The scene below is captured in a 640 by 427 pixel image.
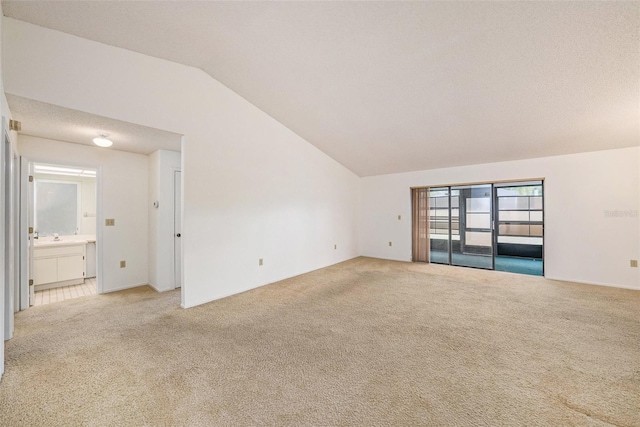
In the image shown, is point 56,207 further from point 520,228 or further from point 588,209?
point 520,228

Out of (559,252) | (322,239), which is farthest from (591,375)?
(322,239)

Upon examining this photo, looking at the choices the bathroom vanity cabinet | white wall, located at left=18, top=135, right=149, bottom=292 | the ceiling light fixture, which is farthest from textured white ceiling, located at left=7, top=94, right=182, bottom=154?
the bathroom vanity cabinet

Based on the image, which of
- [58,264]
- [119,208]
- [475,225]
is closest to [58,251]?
[58,264]

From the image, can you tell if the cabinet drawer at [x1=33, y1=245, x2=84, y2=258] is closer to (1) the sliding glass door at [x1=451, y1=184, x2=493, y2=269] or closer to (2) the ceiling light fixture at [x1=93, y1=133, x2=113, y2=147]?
(2) the ceiling light fixture at [x1=93, y1=133, x2=113, y2=147]

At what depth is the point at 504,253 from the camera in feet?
23.1

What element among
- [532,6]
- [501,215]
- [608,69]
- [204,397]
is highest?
[532,6]

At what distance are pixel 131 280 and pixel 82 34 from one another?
3558 millimetres

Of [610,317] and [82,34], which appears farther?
[610,317]

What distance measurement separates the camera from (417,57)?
Answer: 2834 mm

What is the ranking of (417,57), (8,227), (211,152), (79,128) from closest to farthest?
(8,227)
(417,57)
(79,128)
(211,152)

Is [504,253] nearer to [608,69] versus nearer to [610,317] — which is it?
[610,317]

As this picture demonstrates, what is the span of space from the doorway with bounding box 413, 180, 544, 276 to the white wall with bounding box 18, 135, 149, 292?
5.95 metres

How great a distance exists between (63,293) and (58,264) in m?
0.58

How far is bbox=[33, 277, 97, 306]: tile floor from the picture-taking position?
3746mm
